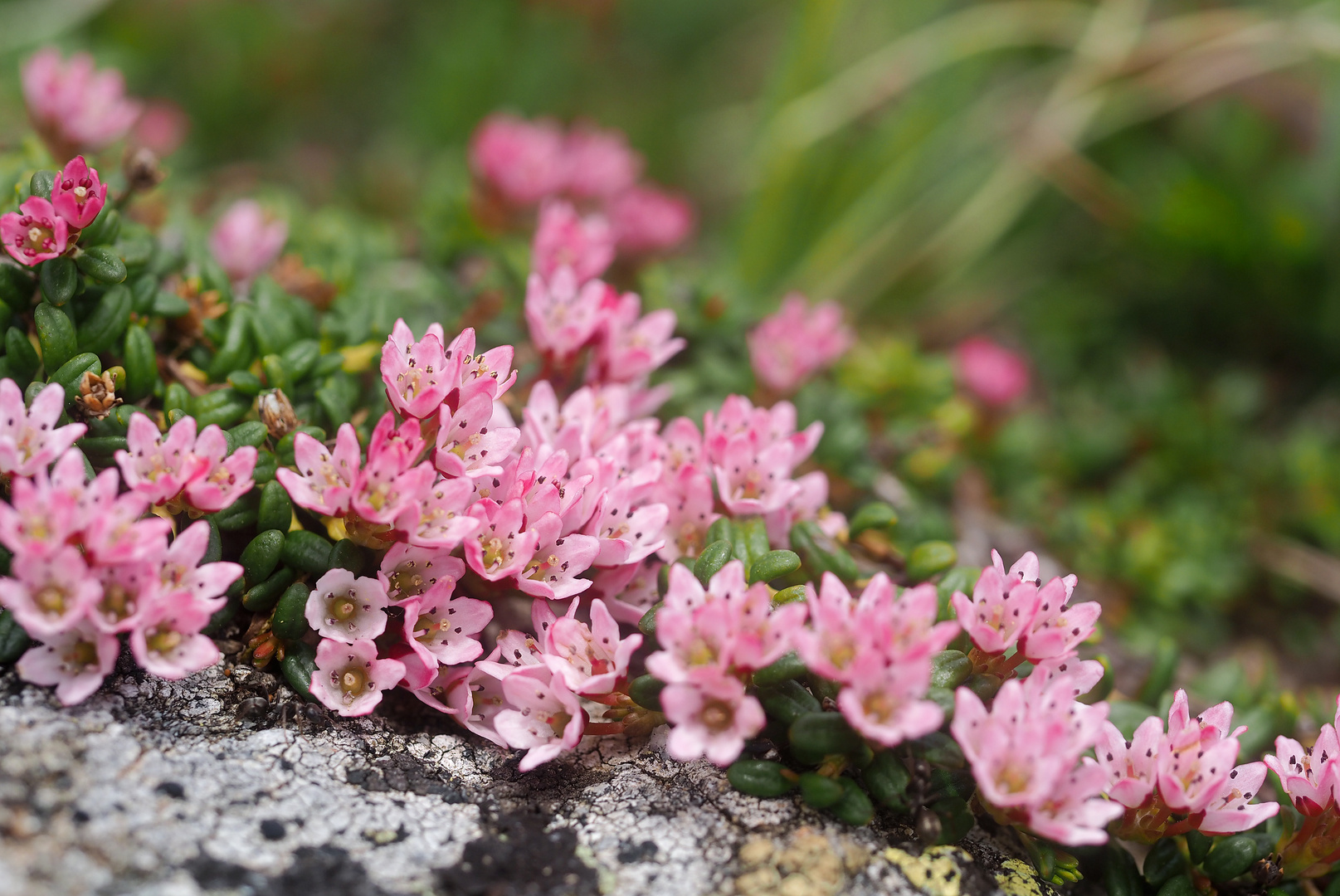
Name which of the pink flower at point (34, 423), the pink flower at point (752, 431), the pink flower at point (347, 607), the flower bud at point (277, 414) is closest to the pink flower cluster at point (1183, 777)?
the pink flower at point (752, 431)

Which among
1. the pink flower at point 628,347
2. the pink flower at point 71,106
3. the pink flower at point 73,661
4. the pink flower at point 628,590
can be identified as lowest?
the pink flower at point 73,661

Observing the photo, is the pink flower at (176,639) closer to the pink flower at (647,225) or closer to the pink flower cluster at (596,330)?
the pink flower cluster at (596,330)

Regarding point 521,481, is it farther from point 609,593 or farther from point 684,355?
point 684,355

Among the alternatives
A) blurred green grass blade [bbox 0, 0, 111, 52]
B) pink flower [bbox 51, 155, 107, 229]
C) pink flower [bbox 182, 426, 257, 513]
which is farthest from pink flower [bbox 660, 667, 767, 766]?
blurred green grass blade [bbox 0, 0, 111, 52]

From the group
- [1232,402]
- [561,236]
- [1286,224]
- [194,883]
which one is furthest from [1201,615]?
[194,883]

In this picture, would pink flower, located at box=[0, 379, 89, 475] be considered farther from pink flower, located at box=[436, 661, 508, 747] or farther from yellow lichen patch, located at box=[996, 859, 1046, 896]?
yellow lichen patch, located at box=[996, 859, 1046, 896]
